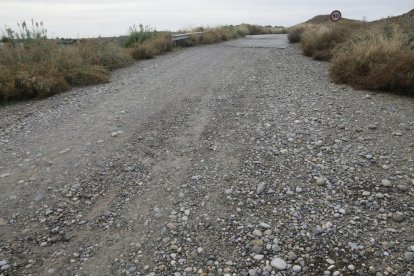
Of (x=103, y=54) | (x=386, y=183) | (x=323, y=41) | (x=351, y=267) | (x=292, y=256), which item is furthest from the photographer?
(x=323, y=41)

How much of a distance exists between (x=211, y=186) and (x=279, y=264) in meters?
1.42

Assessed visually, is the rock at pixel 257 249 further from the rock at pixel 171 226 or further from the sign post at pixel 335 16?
the sign post at pixel 335 16

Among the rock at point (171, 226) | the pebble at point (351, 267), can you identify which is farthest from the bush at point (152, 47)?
the pebble at point (351, 267)

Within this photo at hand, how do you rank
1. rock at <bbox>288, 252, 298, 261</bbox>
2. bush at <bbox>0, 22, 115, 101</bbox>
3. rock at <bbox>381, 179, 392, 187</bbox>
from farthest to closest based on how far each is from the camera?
bush at <bbox>0, 22, 115, 101</bbox> → rock at <bbox>381, 179, 392, 187</bbox> → rock at <bbox>288, 252, 298, 261</bbox>

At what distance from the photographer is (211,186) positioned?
400 cm

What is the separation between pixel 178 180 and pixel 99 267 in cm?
154

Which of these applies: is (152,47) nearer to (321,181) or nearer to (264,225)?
(321,181)

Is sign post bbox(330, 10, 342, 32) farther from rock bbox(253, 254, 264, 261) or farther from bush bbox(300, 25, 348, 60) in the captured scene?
rock bbox(253, 254, 264, 261)

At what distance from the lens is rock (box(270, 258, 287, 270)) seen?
279cm

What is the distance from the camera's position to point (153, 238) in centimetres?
321

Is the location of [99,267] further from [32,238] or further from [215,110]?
[215,110]

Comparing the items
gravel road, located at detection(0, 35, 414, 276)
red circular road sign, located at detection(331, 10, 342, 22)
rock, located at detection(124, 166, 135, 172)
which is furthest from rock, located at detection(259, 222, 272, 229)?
red circular road sign, located at detection(331, 10, 342, 22)

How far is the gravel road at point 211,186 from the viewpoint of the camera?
116 inches

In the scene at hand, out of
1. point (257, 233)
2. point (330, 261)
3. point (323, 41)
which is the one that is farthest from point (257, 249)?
point (323, 41)
